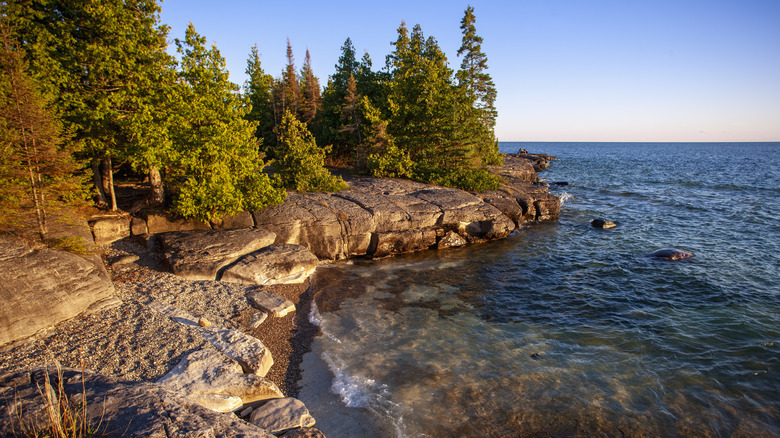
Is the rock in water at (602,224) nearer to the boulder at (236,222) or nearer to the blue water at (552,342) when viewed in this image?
the blue water at (552,342)

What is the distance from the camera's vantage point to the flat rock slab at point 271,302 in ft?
45.3

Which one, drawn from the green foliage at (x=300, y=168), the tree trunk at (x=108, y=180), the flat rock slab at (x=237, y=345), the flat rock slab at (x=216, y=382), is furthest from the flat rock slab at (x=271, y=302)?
the green foliage at (x=300, y=168)

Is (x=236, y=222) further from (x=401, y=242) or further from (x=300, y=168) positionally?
(x=401, y=242)

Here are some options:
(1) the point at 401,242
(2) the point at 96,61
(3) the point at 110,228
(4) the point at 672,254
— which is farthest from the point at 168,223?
(4) the point at 672,254

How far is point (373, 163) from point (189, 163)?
16.8 meters

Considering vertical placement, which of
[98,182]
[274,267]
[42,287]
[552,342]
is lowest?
[552,342]

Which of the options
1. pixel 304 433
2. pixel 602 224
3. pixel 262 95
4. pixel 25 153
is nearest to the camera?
pixel 304 433

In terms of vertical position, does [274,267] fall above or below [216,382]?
above

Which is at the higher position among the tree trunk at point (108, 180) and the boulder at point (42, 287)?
the tree trunk at point (108, 180)

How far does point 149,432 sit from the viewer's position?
6008mm

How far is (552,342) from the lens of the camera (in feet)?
A: 43.2

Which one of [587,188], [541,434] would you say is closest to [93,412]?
[541,434]

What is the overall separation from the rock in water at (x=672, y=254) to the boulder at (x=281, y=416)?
72.5ft

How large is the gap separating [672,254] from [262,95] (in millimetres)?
47368
